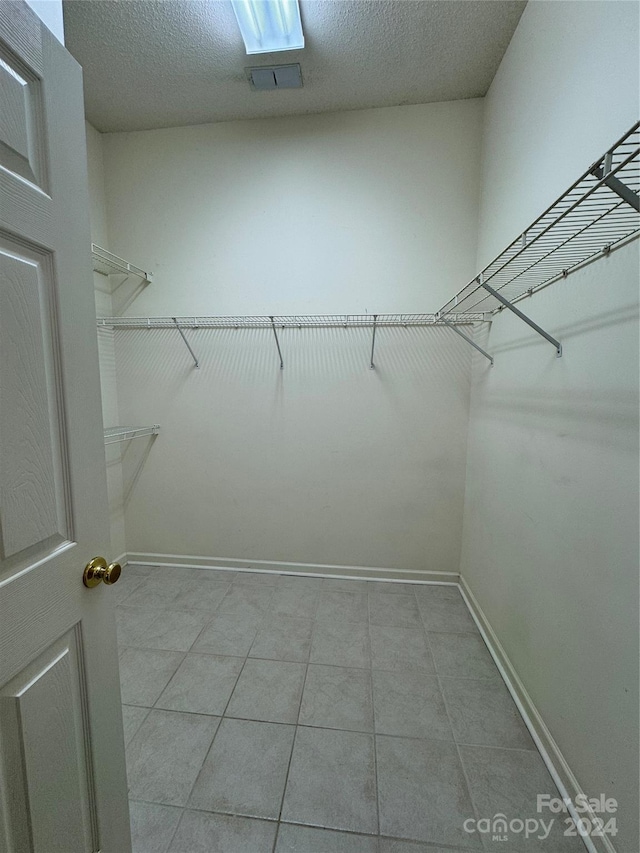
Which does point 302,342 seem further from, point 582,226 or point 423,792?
point 423,792

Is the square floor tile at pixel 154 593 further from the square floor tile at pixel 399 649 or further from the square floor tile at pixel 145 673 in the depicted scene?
the square floor tile at pixel 399 649

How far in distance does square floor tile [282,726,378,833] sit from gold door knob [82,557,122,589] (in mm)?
956

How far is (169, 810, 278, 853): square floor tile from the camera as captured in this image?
2.99ft

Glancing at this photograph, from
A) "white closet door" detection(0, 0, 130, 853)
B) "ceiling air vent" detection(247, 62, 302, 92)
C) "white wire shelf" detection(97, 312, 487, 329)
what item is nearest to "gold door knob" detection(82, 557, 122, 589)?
"white closet door" detection(0, 0, 130, 853)

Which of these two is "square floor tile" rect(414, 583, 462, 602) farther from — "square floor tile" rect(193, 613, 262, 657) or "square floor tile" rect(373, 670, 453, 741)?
"square floor tile" rect(193, 613, 262, 657)

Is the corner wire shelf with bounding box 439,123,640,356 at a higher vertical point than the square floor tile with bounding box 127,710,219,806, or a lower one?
higher

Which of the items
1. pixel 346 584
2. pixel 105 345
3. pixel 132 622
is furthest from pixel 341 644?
pixel 105 345

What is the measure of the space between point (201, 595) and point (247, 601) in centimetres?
31

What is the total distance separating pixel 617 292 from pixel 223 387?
193cm

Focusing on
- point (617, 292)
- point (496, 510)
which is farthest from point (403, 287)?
point (496, 510)

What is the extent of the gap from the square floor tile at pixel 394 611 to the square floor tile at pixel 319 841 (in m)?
0.87

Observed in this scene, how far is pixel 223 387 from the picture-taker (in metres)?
2.15

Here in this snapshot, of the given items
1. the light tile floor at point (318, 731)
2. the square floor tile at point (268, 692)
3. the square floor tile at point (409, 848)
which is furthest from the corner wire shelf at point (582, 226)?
the square floor tile at point (268, 692)

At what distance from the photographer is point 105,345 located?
2.16m
